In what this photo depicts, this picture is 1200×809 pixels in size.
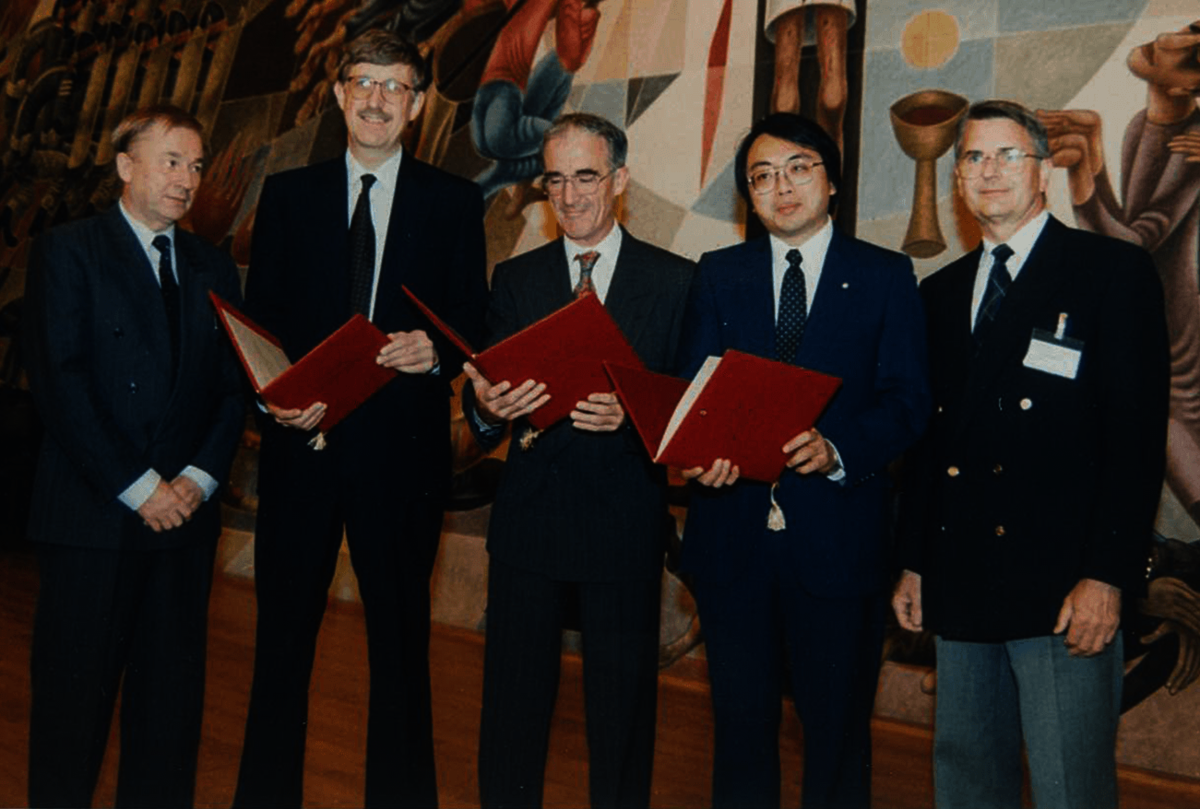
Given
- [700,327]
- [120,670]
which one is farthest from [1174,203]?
[120,670]

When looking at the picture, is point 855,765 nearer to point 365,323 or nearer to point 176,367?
point 365,323

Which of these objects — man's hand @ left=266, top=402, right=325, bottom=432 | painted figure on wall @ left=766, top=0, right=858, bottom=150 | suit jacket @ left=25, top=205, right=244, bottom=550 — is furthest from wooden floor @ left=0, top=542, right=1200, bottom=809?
painted figure on wall @ left=766, top=0, right=858, bottom=150

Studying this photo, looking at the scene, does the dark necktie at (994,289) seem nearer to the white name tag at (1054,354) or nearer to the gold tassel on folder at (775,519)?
the white name tag at (1054,354)

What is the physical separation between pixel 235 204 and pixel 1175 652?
578 centimetres

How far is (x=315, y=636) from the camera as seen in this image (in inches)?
101

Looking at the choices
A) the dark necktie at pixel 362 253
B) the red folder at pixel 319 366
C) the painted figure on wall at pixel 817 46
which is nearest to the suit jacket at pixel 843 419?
the red folder at pixel 319 366

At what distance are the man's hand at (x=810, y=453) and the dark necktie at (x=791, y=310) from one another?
217 millimetres

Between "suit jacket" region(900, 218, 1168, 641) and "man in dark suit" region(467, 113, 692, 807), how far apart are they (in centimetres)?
63

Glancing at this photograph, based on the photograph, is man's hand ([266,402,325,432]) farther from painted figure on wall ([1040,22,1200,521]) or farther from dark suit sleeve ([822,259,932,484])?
painted figure on wall ([1040,22,1200,521])

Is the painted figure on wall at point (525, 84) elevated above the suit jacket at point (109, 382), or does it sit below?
above

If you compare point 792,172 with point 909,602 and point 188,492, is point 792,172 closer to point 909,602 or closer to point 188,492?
point 909,602

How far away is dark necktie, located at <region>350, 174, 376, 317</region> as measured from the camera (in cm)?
264

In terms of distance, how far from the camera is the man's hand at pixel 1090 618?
2016mm

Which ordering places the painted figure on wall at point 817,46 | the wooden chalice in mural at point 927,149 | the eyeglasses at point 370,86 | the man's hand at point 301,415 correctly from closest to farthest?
the man's hand at point 301,415
the eyeglasses at point 370,86
the wooden chalice in mural at point 927,149
the painted figure on wall at point 817,46
